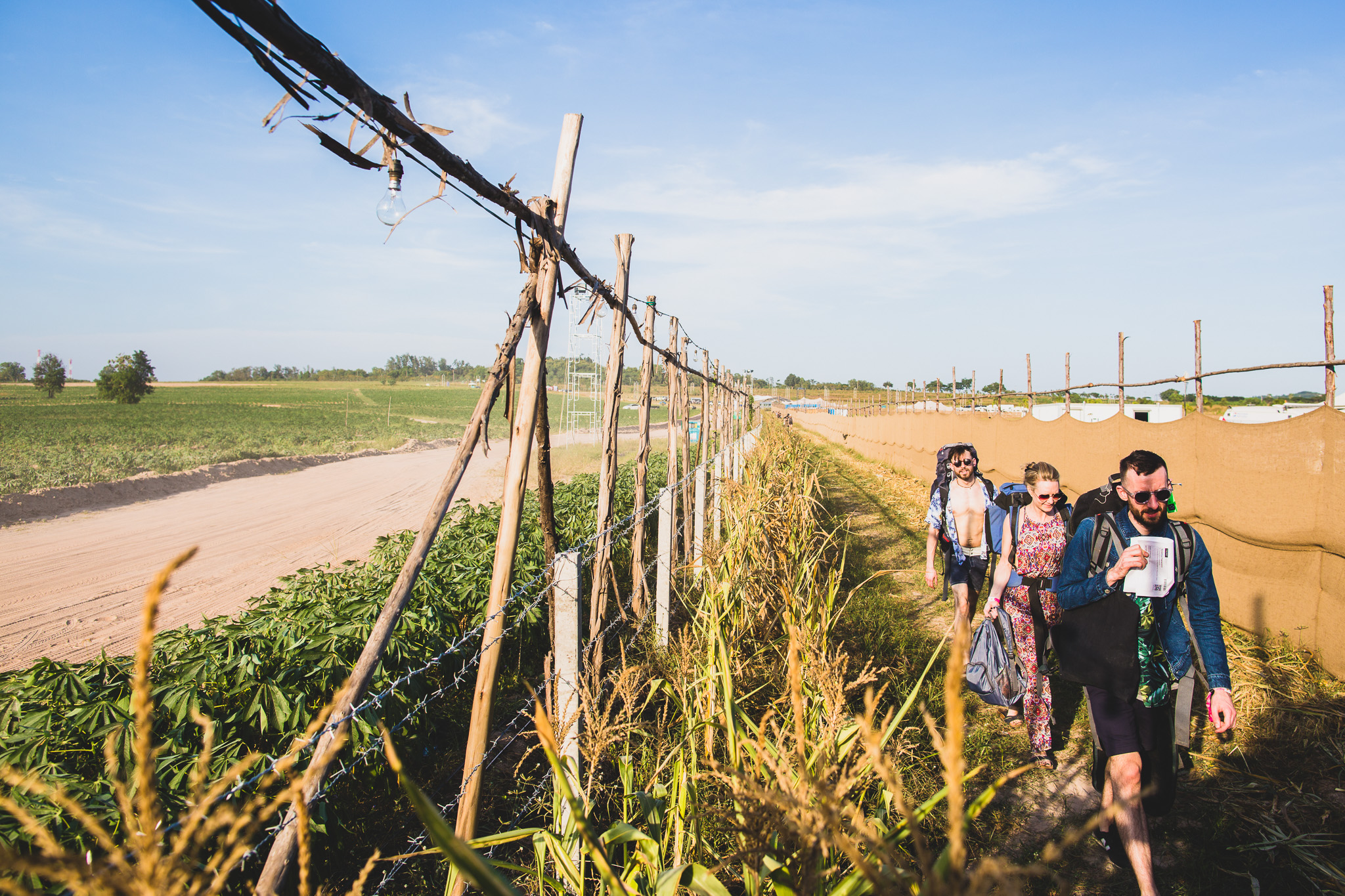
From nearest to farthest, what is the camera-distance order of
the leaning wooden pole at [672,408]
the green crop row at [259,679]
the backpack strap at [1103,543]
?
the green crop row at [259,679]
the backpack strap at [1103,543]
the leaning wooden pole at [672,408]

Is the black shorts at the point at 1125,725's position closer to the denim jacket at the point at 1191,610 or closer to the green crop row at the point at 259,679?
Answer: the denim jacket at the point at 1191,610

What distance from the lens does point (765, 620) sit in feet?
12.4

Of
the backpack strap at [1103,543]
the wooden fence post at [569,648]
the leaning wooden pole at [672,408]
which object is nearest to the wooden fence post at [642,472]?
the leaning wooden pole at [672,408]

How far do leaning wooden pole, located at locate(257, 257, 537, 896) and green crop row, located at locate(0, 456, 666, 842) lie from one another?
19cm

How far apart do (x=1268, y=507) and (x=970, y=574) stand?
8.30 ft

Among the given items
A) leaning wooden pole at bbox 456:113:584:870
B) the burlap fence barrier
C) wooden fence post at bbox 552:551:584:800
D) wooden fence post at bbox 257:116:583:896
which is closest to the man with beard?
wooden fence post at bbox 552:551:584:800

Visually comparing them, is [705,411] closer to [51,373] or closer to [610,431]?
[610,431]

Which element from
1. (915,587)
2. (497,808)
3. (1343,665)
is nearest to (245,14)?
(497,808)

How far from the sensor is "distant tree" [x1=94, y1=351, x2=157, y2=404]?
42125 millimetres

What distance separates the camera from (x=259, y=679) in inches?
98.1

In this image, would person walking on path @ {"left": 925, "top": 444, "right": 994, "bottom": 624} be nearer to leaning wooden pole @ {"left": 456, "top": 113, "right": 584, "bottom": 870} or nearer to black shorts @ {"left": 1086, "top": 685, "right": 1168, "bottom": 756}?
black shorts @ {"left": 1086, "top": 685, "right": 1168, "bottom": 756}

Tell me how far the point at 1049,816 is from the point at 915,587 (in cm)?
377

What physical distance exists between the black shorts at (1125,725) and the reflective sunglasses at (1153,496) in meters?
0.83

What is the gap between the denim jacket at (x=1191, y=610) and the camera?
9.20ft
